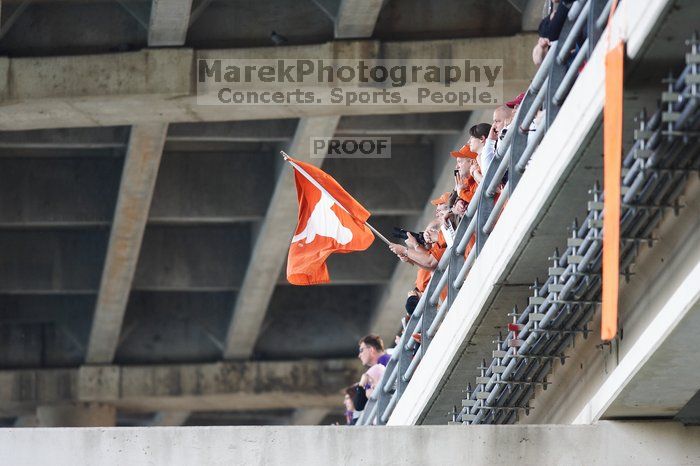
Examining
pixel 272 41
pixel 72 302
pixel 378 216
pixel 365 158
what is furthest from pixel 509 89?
pixel 72 302

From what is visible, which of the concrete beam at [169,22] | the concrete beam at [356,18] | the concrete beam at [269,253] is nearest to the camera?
the concrete beam at [169,22]

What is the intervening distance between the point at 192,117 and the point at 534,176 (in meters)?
9.24

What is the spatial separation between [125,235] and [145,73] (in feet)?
16.7

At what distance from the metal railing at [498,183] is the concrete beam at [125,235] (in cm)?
622

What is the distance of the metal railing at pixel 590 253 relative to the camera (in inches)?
370

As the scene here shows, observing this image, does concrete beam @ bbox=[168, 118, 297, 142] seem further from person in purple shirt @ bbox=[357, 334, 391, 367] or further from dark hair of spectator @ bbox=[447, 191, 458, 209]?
dark hair of spectator @ bbox=[447, 191, 458, 209]

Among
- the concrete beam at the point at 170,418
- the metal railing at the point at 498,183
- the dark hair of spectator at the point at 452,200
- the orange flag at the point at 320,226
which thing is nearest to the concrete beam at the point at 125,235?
the concrete beam at the point at 170,418

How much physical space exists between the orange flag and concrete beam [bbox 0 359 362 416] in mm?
13305

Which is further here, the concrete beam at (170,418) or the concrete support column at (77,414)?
the concrete beam at (170,418)

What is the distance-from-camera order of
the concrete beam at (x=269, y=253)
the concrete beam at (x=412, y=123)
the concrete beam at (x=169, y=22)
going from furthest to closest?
1. the concrete beam at (x=412, y=123)
2. the concrete beam at (x=269, y=253)
3. the concrete beam at (x=169, y=22)

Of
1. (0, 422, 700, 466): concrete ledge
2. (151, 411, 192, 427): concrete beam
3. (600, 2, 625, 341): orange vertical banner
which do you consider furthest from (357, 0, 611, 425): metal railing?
(151, 411, 192, 427): concrete beam

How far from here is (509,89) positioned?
1956 cm

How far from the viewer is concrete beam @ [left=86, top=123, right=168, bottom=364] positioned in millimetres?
21266

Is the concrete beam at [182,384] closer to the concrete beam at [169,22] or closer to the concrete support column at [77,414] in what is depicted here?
the concrete support column at [77,414]
